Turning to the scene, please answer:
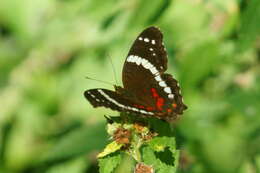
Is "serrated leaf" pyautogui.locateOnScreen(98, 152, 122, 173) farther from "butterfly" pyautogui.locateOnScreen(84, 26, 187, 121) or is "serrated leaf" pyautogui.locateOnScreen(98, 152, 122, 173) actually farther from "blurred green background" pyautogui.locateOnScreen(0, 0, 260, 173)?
"blurred green background" pyautogui.locateOnScreen(0, 0, 260, 173)

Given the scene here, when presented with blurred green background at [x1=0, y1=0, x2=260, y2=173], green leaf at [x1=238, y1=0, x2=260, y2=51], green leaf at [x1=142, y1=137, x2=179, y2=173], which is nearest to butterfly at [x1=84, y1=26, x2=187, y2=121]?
green leaf at [x1=142, y1=137, x2=179, y2=173]

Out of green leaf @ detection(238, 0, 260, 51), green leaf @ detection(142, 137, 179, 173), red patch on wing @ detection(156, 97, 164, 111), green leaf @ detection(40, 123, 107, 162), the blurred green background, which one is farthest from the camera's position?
the blurred green background

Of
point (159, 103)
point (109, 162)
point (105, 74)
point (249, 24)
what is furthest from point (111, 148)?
point (105, 74)

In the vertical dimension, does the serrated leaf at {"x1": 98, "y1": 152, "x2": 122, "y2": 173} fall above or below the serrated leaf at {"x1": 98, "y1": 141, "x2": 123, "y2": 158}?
below

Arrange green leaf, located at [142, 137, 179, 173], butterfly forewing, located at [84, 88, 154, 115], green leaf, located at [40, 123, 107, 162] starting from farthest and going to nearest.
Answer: green leaf, located at [40, 123, 107, 162]
butterfly forewing, located at [84, 88, 154, 115]
green leaf, located at [142, 137, 179, 173]

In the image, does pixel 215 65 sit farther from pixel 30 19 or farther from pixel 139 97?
pixel 30 19

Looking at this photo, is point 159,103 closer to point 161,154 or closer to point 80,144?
point 161,154

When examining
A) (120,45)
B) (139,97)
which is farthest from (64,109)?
(139,97)
